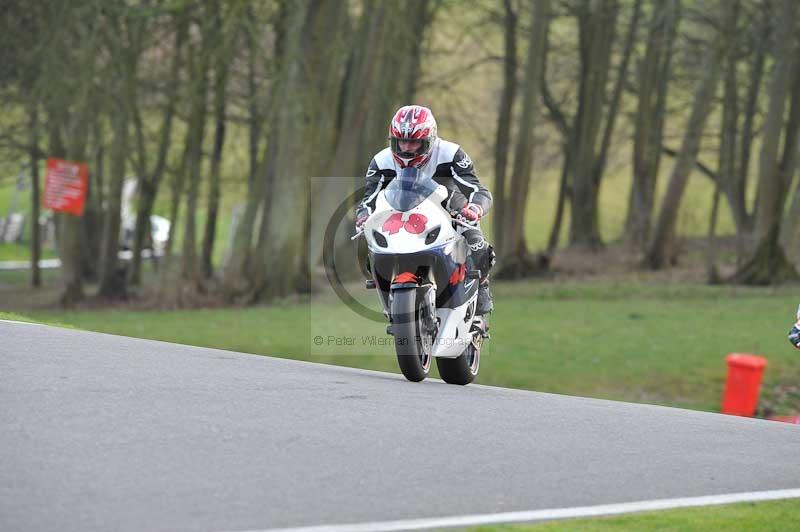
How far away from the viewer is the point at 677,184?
1449 inches

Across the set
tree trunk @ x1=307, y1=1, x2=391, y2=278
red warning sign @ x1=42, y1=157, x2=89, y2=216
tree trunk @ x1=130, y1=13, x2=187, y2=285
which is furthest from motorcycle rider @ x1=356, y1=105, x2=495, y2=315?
tree trunk @ x1=130, y1=13, x2=187, y2=285

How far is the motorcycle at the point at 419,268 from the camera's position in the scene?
11.4m

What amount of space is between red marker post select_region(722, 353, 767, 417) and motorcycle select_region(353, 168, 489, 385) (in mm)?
8184

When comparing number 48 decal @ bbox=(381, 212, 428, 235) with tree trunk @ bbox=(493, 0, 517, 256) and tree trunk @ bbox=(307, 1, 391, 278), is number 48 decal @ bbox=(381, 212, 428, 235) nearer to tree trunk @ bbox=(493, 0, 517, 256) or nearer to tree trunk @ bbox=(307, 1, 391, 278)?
tree trunk @ bbox=(307, 1, 391, 278)

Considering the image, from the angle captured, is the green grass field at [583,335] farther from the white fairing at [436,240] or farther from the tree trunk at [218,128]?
the white fairing at [436,240]

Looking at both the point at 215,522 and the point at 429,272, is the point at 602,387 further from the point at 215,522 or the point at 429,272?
the point at 215,522

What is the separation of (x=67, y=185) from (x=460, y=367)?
64.1ft

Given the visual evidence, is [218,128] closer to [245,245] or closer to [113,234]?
[113,234]

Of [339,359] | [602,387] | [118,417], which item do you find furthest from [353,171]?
[118,417]

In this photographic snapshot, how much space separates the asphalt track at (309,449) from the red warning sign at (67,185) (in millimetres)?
19096

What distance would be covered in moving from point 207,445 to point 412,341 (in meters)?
3.55

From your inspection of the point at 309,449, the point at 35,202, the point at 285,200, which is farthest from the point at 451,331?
the point at 35,202

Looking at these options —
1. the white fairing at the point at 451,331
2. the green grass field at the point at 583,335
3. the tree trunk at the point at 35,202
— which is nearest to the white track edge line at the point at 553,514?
the white fairing at the point at 451,331

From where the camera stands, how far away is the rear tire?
12.6 m
